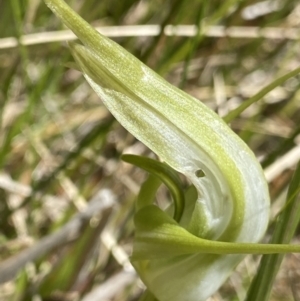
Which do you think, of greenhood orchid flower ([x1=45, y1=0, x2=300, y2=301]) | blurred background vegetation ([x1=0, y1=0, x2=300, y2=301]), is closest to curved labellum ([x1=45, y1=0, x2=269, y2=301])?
greenhood orchid flower ([x1=45, y1=0, x2=300, y2=301])

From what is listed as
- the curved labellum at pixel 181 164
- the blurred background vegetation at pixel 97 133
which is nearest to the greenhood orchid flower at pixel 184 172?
the curved labellum at pixel 181 164

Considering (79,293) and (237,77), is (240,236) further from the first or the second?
(237,77)

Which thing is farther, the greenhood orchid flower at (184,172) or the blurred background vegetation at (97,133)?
the blurred background vegetation at (97,133)

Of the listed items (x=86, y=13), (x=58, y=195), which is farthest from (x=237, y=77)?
(x=58, y=195)

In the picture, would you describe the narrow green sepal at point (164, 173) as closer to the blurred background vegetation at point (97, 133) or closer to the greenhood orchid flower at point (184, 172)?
the greenhood orchid flower at point (184, 172)

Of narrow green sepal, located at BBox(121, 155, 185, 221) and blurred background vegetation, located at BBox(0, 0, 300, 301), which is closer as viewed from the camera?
narrow green sepal, located at BBox(121, 155, 185, 221)

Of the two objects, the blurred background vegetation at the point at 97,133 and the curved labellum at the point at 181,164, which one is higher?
the blurred background vegetation at the point at 97,133

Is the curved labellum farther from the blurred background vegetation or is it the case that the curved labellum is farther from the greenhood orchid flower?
the blurred background vegetation
